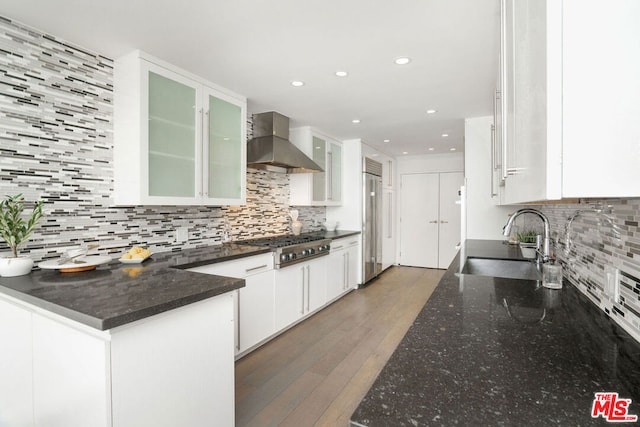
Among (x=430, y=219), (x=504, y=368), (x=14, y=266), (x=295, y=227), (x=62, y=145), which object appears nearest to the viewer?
(x=504, y=368)

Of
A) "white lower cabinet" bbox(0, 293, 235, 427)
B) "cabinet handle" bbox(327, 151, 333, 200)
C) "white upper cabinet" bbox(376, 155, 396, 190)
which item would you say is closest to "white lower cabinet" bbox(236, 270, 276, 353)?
"white lower cabinet" bbox(0, 293, 235, 427)

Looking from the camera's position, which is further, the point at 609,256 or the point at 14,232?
the point at 14,232

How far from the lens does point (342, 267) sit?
4285mm

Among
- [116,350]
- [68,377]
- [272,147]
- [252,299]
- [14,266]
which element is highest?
[272,147]

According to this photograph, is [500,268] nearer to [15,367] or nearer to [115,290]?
[115,290]

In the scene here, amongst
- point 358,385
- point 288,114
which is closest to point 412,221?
point 288,114

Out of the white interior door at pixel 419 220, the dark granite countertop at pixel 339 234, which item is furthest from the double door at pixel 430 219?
the dark granite countertop at pixel 339 234

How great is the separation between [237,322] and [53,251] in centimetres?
127

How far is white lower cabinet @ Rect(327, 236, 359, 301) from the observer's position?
3.97 meters

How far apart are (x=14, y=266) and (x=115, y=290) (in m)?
0.65

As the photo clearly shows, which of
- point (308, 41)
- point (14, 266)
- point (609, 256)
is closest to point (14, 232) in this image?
point (14, 266)

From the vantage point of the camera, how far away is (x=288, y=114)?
3490mm

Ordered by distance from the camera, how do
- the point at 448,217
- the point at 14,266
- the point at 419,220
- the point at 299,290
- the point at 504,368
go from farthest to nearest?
the point at 419,220, the point at 448,217, the point at 299,290, the point at 14,266, the point at 504,368

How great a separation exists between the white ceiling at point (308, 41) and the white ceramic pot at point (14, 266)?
1287 mm
